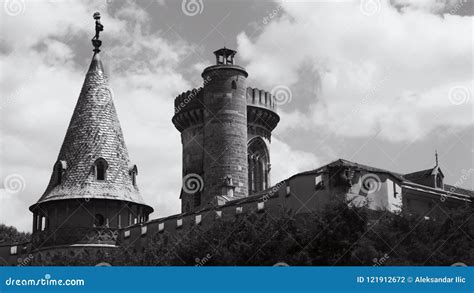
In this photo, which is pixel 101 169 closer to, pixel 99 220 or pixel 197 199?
pixel 99 220

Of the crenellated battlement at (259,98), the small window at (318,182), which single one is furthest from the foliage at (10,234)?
the small window at (318,182)

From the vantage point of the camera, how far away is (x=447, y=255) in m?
35.0

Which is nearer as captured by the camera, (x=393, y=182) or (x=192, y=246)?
(x=192, y=246)

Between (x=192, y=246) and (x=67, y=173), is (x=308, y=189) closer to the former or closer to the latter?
(x=192, y=246)

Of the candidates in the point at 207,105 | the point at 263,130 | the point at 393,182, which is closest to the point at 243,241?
the point at 393,182

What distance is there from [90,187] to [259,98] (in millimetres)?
20103

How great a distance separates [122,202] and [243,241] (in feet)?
40.1

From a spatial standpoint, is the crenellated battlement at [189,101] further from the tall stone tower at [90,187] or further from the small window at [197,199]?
the tall stone tower at [90,187]

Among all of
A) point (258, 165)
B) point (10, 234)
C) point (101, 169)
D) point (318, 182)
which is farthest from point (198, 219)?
point (10, 234)

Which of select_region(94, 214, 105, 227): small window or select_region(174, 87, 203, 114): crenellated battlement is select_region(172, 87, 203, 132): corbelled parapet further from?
select_region(94, 214, 105, 227): small window

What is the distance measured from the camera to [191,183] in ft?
201

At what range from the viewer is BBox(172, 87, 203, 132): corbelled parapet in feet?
202

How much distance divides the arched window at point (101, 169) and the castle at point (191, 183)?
53 millimetres

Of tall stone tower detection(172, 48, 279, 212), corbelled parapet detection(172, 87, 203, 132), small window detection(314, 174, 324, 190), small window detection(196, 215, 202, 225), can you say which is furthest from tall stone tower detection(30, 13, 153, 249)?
small window detection(314, 174, 324, 190)
